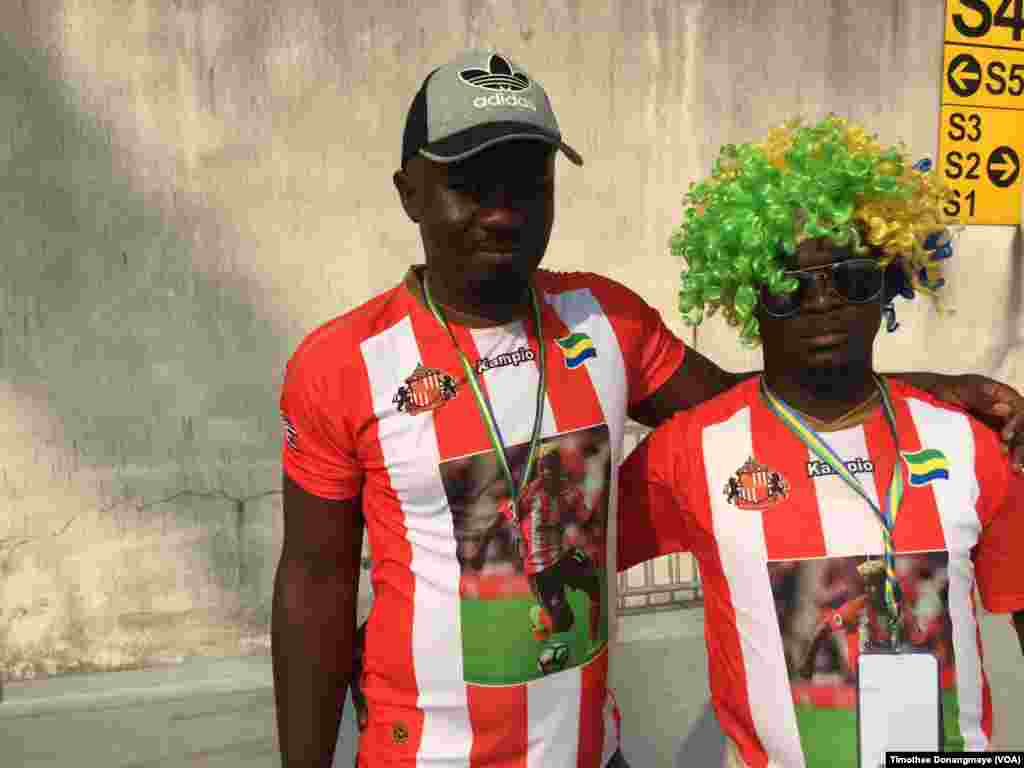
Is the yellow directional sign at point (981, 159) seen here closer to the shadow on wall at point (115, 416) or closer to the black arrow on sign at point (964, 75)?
the black arrow on sign at point (964, 75)

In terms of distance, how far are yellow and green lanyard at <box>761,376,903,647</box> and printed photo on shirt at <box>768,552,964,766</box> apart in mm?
18

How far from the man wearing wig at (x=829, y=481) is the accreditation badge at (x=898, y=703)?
0.10 ft

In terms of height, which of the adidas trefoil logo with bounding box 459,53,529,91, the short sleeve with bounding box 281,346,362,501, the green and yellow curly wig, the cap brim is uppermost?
the adidas trefoil logo with bounding box 459,53,529,91

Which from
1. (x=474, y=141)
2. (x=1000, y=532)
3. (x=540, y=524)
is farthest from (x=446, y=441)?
(x=1000, y=532)

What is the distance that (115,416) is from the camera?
4238mm

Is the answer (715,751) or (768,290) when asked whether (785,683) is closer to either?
(768,290)

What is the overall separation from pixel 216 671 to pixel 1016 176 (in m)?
5.73

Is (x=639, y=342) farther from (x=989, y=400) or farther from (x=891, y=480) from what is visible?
(x=989, y=400)

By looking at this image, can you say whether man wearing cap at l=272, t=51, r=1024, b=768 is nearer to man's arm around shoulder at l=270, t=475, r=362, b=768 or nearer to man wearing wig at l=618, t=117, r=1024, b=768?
man's arm around shoulder at l=270, t=475, r=362, b=768

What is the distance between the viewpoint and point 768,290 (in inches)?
75.9

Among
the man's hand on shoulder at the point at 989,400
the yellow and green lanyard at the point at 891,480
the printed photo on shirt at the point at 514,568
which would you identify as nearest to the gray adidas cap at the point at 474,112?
the printed photo on shirt at the point at 514,568

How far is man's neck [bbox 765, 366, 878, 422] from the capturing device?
1912mm

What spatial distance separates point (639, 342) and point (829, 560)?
A: 0.75 metres

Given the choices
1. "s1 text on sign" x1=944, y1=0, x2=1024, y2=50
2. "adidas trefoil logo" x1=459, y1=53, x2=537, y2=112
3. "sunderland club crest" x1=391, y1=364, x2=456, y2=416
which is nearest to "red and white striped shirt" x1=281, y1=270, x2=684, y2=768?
"sunderland club crest" x1=391, y1=364, x2=456, y2=416
